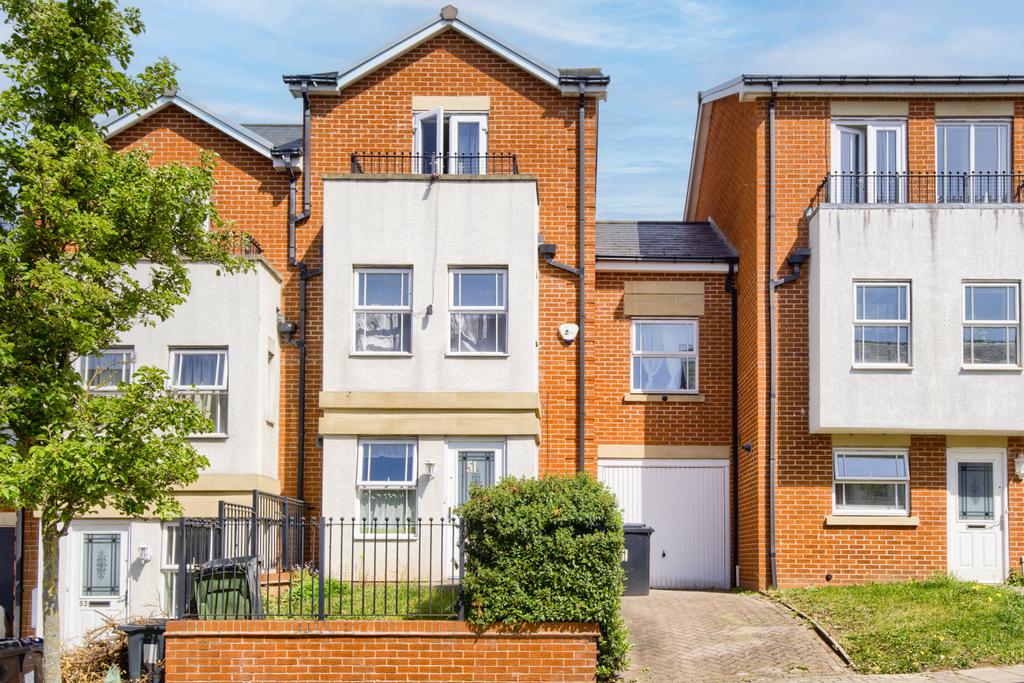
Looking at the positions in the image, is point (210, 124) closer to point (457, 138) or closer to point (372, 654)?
point (457, 138)

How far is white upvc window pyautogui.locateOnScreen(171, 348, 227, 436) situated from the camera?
65.5 ft

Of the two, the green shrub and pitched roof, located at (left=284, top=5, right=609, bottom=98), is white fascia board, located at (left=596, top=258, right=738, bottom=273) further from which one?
the green shrub

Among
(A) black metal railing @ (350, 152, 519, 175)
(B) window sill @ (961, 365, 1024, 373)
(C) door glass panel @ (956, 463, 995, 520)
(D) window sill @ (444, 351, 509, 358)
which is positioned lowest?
(C) door glass panel @ (956, 463, 995, 520)

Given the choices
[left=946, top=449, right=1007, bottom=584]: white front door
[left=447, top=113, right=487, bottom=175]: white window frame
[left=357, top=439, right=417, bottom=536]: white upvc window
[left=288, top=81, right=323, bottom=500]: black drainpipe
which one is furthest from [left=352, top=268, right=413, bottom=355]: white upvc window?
[left=946, top=449, right=1007, bottom=584]: white front door

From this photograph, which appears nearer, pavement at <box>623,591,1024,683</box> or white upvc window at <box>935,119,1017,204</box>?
pavement at <box>623,591,1024,683</box>

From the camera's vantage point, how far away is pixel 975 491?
69.5 ft

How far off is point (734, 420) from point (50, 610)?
42.5ft

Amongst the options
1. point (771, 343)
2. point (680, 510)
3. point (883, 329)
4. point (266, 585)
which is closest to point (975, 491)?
point (883, 329)

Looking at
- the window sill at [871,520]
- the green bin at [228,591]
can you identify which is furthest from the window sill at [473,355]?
the window sill at [871,520]

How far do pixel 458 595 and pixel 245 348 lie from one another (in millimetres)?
6799

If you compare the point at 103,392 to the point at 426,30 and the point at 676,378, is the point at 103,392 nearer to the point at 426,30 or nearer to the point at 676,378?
the point at 426,30

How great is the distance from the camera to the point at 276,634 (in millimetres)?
14414

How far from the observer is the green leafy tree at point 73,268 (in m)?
13.2

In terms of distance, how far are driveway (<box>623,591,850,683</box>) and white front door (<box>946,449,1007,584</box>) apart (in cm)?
374
